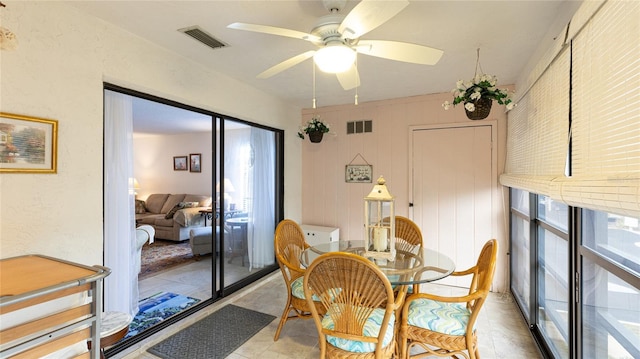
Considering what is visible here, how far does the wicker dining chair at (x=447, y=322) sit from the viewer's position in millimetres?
1792

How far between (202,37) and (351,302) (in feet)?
7.28

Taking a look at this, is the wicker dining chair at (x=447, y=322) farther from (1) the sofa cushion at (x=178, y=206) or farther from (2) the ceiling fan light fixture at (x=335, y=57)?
(1) the sofa cushion at (x=178, y=206)

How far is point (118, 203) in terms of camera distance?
93.4 inches

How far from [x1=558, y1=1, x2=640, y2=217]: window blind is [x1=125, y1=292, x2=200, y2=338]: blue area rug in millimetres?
3226

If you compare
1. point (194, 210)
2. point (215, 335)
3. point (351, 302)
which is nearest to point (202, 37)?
point (351, 302)

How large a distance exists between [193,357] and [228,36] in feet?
8.21

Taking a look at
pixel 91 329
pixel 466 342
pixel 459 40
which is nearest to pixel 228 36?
pixel 459 40

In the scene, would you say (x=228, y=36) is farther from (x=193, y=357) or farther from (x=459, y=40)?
(x=193, y=357)

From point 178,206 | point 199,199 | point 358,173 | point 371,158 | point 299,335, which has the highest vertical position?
point 371,158

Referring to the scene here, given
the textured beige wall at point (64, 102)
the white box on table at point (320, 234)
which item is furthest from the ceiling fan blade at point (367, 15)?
the white box on table at point (320, 234)

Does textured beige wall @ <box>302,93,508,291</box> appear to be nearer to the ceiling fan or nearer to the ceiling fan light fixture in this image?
the ceiling fan

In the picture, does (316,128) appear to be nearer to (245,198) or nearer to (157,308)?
(245,198)

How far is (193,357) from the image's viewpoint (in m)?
2.22

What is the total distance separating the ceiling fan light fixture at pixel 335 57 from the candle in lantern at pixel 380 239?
122 centimetres
